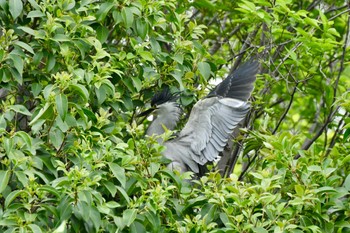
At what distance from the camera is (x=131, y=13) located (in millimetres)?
5281

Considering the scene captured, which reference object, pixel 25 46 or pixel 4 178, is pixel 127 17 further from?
pixel 4 178

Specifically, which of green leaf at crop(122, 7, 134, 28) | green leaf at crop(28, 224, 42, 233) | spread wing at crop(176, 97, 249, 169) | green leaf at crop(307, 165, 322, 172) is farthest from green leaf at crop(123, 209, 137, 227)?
spread wing at crop(176, 97, 249, 169)

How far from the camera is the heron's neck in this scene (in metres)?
6.13

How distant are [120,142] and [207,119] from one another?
113 centimetres

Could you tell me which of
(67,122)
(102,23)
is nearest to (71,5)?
(102,23)

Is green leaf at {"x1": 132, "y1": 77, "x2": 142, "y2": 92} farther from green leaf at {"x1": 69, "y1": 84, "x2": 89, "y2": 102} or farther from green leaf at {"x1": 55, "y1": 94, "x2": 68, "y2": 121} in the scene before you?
green leaf at {"x1": 55, "y1": 94, "x2": 68, "y2": 121}

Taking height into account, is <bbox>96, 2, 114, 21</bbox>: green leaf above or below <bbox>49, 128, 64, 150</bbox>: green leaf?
above

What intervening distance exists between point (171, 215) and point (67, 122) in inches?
28.4

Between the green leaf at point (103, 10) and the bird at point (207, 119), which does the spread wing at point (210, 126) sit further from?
the green leaf at point (103, 10)

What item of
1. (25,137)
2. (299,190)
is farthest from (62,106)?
(299,190)

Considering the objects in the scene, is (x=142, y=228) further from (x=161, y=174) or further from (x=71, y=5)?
(x=71, y=5)

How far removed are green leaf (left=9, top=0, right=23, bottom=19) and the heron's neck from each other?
4.54 feet

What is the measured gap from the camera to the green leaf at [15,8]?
5.09 meters

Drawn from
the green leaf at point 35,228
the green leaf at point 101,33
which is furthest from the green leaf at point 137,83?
the green leaf at point 35,228
